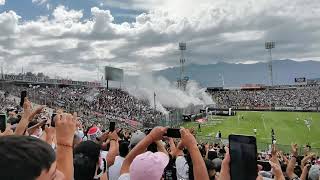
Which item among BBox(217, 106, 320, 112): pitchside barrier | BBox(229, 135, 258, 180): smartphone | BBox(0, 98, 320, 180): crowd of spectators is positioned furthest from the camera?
BBox(217, 106, 320, 112): pitchside barrier

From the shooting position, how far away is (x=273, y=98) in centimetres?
11062

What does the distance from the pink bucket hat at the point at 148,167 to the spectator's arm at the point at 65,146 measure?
585 millimetres

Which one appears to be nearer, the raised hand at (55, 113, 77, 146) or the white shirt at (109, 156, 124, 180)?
the raised hand at (55, 113, 77, 146)

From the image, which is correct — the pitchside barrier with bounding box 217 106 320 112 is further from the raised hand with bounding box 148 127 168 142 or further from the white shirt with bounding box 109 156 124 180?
the raised hand with bounding box 148 127 168 142

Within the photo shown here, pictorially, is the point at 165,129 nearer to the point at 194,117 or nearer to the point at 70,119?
the point at 70,119

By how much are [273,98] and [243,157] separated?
11101cm

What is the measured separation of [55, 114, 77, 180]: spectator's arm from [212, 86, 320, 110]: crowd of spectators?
91.3 meters

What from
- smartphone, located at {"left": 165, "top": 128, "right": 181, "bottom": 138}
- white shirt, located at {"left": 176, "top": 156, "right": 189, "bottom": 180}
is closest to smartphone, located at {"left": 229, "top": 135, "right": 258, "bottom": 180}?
smartphone, located at {"left": 165, "top": 128, "right": 181, "bottom": 138}

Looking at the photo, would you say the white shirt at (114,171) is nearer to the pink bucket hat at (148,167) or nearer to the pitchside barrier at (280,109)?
the pink bucket hat at (148,167)

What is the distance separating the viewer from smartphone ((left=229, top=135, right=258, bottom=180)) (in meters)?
3.22

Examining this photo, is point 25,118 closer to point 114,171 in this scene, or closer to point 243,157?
point 114,171

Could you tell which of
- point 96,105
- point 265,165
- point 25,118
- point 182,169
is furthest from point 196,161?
point 96,105

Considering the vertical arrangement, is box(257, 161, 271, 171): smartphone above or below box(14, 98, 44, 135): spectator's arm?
below

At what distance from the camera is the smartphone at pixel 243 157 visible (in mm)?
3219
